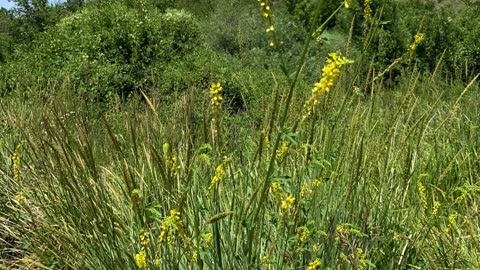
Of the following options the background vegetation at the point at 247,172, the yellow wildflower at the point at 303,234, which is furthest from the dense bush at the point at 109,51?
the yellow wildflower at the point at 303,234

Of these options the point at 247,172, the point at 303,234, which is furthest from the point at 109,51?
the point at 303,234

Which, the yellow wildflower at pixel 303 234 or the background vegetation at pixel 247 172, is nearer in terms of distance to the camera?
the yellow wildflower at pixel 303 234

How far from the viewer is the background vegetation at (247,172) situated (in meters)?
2.32

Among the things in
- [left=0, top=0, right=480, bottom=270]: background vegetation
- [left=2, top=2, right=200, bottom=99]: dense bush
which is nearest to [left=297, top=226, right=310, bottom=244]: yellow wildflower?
[left=0, top=0, right=480, bottom=270]: background vegetation

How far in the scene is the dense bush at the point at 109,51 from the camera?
791 centimetres

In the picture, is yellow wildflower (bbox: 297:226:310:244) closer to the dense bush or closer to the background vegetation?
the background vegetation

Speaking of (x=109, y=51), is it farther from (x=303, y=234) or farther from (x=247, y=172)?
(x=303, y=234)

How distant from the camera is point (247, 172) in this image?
284 centimetres

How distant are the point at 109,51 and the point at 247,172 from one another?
632cm

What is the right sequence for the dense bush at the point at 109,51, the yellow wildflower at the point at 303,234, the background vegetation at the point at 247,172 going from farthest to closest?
the dense bush at the point at 109,51 → the background vegetation at the point at 247,172 → the yellow wildflower at the point at 303,234

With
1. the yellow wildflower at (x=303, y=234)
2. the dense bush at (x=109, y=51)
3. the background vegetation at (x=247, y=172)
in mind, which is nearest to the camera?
the yellow wildflower at (x=303, y=234)

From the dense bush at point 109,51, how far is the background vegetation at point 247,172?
7 cm

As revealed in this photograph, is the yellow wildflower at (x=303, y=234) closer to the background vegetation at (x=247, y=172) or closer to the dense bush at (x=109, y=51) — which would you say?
the background vegetation at (x=247, y=172)

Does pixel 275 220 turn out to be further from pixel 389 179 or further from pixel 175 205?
pixel 389 179
